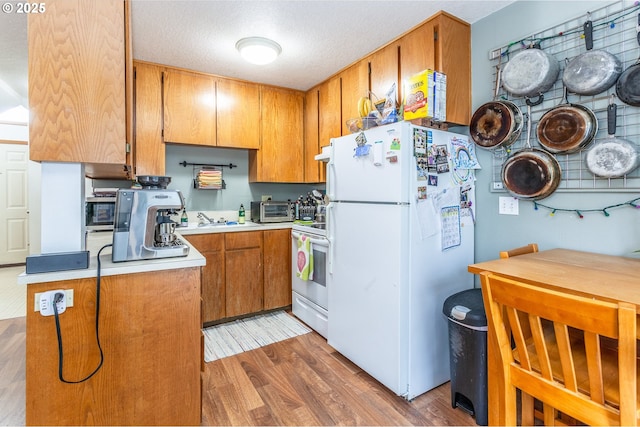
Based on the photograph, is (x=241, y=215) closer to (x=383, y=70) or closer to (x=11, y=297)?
(x=383, y=70)

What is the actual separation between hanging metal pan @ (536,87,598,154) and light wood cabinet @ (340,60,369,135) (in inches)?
53.9

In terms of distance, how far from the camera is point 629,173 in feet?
5.12

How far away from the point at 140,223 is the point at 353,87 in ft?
7.20

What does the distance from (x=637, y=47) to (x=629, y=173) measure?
61cm

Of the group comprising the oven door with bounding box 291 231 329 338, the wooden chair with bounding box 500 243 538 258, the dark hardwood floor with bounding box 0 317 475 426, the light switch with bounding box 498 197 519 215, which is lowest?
the dark hardwood floor with bounding box 0 317 475 426

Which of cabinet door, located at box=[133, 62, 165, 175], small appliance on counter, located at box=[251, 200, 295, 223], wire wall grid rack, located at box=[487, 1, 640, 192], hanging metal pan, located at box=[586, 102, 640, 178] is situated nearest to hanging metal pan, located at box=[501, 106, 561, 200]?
wire wall grid rack, located at box=[487, 1, 640, 192]

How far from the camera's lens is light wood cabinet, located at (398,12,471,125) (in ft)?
6.91

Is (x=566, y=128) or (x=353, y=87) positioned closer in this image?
(x=566, y=128)

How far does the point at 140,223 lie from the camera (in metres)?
1.46

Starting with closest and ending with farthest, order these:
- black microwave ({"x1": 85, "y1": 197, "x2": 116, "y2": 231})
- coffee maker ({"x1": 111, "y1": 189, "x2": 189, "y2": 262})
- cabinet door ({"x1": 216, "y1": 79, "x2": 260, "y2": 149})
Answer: coffee maker ({"x1": 111, "y1": 189, "x2": 189, "y2": 262}), black microwave ({"x1": 85, "y1": 197, "x2": 116, "y2": 231}), cabinet door ({"x1": 216, "y1": 79, "x2": 260, "y2": 149})

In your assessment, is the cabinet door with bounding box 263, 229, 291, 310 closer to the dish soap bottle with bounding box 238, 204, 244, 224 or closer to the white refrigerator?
the dish soap bottle with bounding box 238, 204, 244, 224

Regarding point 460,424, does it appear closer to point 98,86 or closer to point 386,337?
point 386,337

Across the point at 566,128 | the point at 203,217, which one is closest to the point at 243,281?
the point at 203,217

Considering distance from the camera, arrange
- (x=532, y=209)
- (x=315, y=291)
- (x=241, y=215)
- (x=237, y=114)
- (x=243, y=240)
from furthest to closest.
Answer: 1. (x=241, y=215)
2. (x=237, y=114)
3. (x=243, y=240)
4. (x=315, y=291)
5. (x=532, y=209)
